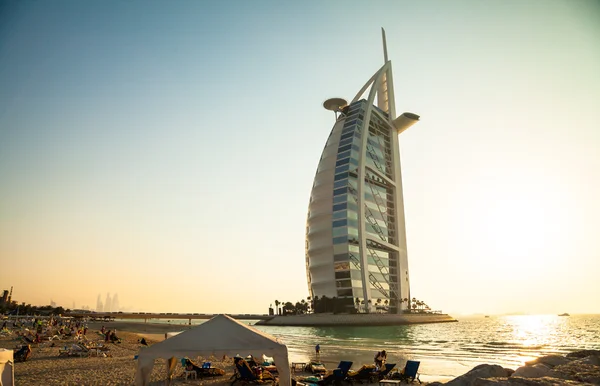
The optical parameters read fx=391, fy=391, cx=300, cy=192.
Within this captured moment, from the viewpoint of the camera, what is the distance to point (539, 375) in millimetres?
12578

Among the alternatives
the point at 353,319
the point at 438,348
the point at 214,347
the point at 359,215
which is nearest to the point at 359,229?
the point at 359,215

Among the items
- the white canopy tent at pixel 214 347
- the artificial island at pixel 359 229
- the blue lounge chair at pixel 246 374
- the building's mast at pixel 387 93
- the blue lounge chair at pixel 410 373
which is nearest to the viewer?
the white canopy tent at pixel 214 347

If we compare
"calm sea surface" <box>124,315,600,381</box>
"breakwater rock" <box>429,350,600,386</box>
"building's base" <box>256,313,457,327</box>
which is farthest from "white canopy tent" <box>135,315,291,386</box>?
"building's base" <box>256,313,457,327</box>

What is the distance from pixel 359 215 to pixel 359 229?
2.96 meters

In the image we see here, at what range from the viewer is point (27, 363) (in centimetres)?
1900

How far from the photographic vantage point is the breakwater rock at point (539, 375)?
1105 cm

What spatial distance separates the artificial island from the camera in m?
81.1

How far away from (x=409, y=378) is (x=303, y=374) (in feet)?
15.1

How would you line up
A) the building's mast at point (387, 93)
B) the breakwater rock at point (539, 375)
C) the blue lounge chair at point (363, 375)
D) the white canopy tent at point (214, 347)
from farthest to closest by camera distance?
the building's mast at point (387, 93) → the blue lounge chair at point (363, 375) → the breakwater rock at point (539, 375) → the white canopy tent at point (214, 347)

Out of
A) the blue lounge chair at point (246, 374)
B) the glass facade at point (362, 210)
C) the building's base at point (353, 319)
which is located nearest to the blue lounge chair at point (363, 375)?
the blue lounge chair at point (246, 374)

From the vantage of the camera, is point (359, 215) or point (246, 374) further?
point (359, 215)

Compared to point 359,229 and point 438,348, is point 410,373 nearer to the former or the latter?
point 438,348

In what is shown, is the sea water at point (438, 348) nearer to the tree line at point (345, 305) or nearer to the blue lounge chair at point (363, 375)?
the blue lounge chair at point (363, 375)

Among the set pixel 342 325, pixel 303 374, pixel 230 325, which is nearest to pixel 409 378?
pixel 303 374
